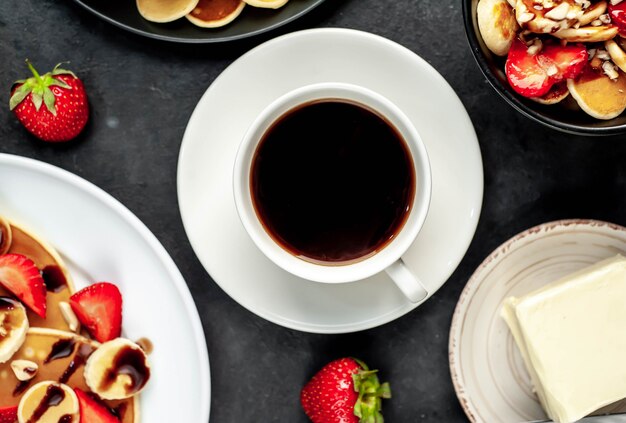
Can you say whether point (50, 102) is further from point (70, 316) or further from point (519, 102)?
point (519, 102)

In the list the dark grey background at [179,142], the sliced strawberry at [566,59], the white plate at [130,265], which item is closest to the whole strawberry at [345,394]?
the dark grey background at [179,142]

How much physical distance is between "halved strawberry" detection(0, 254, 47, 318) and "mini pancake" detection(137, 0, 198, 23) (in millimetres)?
404

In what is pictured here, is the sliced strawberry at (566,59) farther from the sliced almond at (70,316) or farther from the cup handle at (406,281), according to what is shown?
the sliced almond at (70,316)

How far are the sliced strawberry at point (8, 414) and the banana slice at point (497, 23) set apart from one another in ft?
2.83

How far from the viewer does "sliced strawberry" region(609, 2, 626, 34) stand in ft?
3.33

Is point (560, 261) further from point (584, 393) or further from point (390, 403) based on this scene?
point (390, 403)

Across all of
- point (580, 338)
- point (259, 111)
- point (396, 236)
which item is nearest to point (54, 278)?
point (259, 111)

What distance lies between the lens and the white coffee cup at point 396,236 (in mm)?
1053

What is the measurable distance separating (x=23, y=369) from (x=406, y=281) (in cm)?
59

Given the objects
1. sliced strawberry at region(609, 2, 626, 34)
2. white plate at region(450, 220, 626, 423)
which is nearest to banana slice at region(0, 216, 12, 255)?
white plate at region(450, 220, 626, 423)

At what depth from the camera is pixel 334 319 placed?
115 cm

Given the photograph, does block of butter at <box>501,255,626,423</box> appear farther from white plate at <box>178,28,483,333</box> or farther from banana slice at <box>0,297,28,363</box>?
banana slice at <box>0,297,28,363</box>

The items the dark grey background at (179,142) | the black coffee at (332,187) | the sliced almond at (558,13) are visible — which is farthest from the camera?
the dark grey background at (179,142)

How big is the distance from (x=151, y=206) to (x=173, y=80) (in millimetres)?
198
